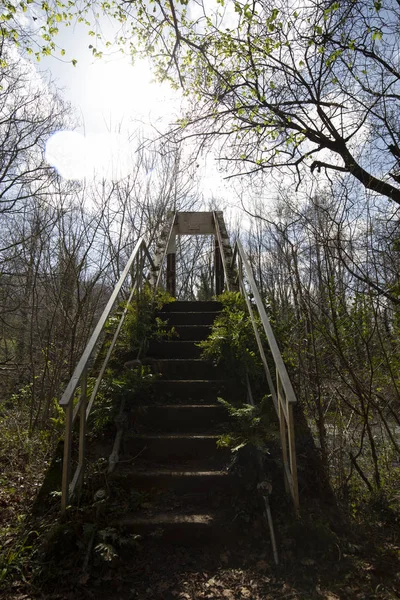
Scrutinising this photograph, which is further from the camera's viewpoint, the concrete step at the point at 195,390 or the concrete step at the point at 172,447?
the concrete step at the point at 195,390

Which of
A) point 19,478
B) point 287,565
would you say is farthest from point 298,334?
point 19,478

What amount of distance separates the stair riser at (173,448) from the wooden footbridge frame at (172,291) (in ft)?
1.63

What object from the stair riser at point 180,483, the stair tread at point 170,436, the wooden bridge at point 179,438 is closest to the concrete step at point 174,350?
the wooden bridge at point 179,438

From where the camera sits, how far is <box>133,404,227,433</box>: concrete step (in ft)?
12.3

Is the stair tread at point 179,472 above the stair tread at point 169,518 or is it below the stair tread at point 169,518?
above

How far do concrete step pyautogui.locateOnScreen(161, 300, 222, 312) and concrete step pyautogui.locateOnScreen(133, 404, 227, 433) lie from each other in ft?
8.04

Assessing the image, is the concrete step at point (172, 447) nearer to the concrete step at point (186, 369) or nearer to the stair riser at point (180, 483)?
the stair riser at point (180, 483)

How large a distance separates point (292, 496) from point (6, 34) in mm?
5674

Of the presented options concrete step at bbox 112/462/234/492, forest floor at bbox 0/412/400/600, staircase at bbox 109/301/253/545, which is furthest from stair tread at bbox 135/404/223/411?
forest floor at bbox 0/412/400/600

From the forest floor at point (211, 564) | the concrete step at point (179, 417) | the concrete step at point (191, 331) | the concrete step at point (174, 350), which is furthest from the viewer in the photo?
the concrete step at point (191, 331)

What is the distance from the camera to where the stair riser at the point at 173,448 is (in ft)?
11.3

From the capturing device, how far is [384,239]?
15.6 feet

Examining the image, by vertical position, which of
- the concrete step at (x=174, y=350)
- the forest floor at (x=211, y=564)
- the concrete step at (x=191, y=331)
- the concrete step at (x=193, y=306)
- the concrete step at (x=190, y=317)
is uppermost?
the concrete step at (x=193, y=306)

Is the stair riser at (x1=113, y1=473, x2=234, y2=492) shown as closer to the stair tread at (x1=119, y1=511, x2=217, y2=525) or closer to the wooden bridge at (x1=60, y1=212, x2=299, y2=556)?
the wooden bridge at (x1=60, y1=212, x2=299, y2=556)
